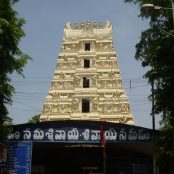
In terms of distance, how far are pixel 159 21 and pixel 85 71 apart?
82.3 ft

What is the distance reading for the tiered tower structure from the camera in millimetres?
42281

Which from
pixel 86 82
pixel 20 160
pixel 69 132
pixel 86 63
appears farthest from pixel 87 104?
pixel 20 160

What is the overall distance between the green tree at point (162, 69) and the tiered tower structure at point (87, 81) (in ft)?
73.0

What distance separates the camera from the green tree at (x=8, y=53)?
1884 centimetres

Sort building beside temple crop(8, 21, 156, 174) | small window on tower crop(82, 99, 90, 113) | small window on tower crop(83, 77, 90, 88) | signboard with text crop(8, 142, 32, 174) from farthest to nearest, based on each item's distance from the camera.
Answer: small window on tower crop(83, 77, 90, 88), small window on tower crop(82, 99, 90, 113), building beside temple crop(8, 21, 156, 174), signboard with text crop(8, 142, 32, 174)

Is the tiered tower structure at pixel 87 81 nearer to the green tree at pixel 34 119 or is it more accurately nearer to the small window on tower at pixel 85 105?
the small window on tower at pixel 85 105

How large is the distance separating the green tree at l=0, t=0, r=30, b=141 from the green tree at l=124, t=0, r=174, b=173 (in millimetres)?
5932

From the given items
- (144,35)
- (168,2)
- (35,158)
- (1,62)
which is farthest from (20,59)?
(35,158)

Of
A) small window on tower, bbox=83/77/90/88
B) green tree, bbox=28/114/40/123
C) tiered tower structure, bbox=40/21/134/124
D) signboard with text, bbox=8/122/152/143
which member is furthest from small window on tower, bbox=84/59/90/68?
signboard with text, bbox=8/122/152/143

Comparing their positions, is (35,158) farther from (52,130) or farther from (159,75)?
(159,75)

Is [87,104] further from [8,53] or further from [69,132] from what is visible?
[8,53]

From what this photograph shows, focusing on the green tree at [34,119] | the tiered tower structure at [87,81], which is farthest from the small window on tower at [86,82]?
the green tree at [34,119]

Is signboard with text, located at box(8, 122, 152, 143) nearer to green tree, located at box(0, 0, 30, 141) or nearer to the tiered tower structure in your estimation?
green tree, located at box(0, 0, 30, 141)

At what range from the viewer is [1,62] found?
62.2ft
